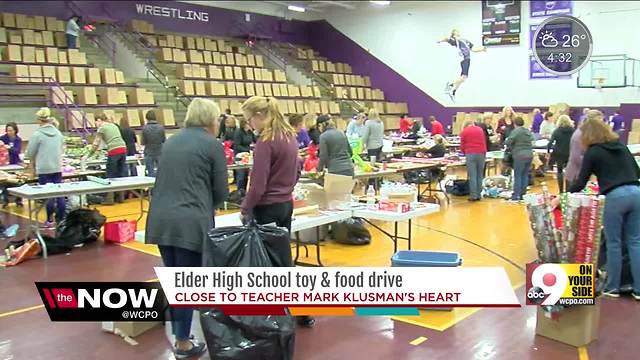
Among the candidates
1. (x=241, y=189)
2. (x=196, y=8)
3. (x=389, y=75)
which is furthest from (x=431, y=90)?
(x=241, y=189)

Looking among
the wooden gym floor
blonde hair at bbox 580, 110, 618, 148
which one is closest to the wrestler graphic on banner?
the wooden gym floor

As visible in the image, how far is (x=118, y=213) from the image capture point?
916cm

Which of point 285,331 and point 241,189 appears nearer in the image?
point 285,331

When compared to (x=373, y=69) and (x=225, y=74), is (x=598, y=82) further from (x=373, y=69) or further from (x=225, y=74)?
(x=225, y=74)

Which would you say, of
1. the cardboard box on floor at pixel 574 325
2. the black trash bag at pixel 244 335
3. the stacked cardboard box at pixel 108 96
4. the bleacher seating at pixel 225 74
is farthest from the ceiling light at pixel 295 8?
the black trash bag at pixel 244 335

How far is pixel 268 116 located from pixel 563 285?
2024 mm

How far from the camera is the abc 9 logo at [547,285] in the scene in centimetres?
370

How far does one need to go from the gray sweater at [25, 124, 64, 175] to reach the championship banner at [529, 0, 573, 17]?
1429 centimetres

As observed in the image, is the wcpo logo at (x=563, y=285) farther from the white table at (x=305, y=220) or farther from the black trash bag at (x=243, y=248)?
the white table at (x=305, y=220)

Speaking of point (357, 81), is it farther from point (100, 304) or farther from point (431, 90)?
point (100, 304)

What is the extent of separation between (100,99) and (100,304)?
39.3ft

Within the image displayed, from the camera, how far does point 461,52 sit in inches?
761

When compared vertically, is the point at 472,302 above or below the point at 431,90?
below

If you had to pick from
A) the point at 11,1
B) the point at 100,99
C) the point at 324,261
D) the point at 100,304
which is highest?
the point at 11,1
